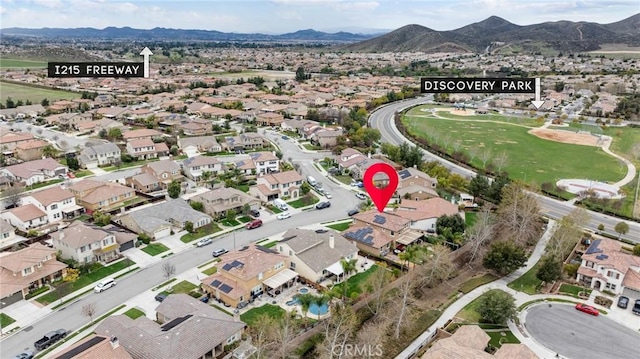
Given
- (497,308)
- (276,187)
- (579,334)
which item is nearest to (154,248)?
(276,187)

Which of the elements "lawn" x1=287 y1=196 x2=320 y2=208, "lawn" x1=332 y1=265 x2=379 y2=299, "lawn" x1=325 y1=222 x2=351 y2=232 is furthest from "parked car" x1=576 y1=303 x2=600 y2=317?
"lawn" x1=287 y1=196 x2=320 y2=208

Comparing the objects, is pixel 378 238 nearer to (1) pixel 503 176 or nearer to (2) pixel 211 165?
(1) pixel 503 176

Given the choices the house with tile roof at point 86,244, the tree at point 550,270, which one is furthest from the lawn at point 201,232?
the tree at point 550,270

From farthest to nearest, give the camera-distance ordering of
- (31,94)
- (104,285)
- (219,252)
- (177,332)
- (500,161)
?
(31,94) < (500,161) < (219,252) < (104,285) < (177,332)

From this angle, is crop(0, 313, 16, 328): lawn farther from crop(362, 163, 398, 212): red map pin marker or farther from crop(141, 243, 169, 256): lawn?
crop(362, 163, 398, 212): red map pin marker

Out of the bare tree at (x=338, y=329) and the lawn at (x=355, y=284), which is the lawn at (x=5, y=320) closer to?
the bare tree at (x=338, y=329)

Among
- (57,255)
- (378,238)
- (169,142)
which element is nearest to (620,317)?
(378,238)

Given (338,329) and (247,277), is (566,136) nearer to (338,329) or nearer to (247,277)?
(247,277)

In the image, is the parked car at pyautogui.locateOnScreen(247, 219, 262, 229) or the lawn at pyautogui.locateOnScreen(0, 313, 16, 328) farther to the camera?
the parked car at pyautogui.locateOnScreen(247, 219, 262, 229)

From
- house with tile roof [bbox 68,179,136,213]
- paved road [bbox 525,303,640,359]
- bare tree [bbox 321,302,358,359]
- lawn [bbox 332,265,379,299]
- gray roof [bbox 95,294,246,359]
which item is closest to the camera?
gray roof [bbox 95,294,246,359]
